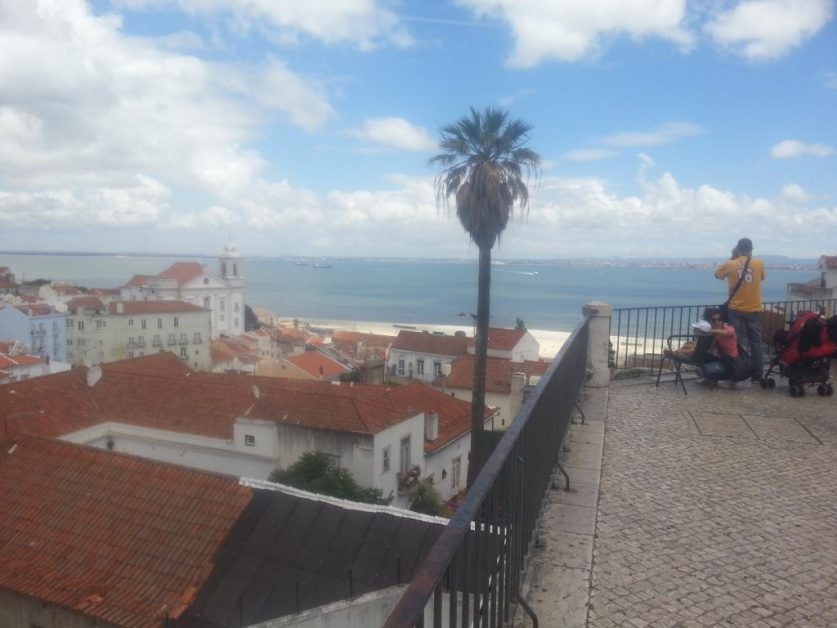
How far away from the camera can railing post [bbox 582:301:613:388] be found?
8.01 meters

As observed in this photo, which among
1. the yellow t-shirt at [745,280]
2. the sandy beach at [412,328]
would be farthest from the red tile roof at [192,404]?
the sandy beach at [412,328]

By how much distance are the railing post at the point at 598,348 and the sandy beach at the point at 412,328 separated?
5910 cm

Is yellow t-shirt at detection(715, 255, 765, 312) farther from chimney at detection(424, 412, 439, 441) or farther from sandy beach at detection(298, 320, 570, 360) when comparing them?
sandy beach at detection(298, 320, 570, 360)

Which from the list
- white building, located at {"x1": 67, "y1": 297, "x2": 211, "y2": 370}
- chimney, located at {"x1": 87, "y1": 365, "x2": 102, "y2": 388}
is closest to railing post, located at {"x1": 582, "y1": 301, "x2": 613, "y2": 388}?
chimney, located at {"x1": 87, "y1": 365, "x2": 102, "y2": 388}

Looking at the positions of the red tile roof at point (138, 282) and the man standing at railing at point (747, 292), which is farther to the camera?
the red tile roof at point (138, 282)

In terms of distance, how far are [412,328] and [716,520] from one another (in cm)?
8693

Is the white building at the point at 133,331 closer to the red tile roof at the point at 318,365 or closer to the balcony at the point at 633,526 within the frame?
the red tile roof at the point at 318,365

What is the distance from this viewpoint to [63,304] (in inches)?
2584

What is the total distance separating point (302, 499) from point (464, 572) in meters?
9.67

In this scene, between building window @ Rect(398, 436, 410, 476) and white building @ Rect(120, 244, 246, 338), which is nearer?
building window @ Rect(398, 436, 410, 476)

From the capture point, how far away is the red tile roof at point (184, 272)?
9025 cm

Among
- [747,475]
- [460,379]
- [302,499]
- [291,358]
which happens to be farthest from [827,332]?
[291,358]

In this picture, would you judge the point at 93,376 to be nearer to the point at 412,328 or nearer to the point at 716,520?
the point at 716,520

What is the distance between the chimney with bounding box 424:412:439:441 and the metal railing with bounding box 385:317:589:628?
21.0 m
